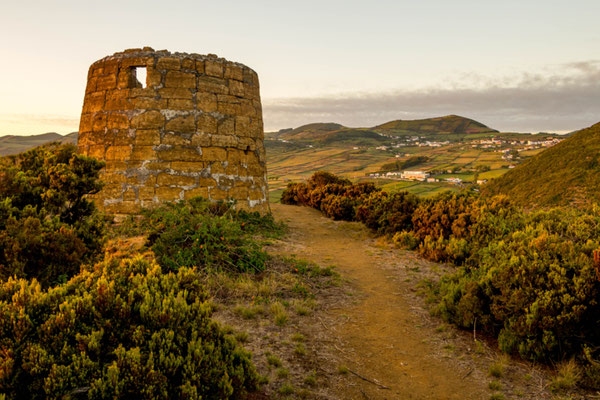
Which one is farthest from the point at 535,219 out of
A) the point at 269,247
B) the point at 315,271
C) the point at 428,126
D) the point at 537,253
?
the point at 428,126

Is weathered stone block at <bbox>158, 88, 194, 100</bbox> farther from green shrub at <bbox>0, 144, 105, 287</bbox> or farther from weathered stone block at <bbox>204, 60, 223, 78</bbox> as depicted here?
green shrub at <bbox>0, 144, 105, 287</bbox>

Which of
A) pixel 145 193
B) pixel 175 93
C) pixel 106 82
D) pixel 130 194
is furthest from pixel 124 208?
pixel 106 82

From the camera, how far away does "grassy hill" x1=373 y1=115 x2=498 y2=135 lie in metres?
109

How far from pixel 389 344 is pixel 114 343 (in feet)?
9.91

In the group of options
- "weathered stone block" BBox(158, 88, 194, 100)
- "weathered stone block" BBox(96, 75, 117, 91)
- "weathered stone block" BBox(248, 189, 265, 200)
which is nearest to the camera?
"weathered stone block" BBox(158, 88, 194, 100)

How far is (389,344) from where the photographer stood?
13.2 ft

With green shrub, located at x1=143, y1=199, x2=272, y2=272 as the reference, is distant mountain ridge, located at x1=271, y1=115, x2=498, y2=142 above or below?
above

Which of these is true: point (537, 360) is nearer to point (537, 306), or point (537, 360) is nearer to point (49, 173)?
point (537, 306)

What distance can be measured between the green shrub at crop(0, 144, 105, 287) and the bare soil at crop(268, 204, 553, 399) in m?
2.67

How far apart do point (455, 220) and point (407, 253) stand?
1360 mm

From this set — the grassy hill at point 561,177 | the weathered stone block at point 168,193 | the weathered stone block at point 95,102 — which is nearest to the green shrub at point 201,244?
the weathered stone block at point 168,193

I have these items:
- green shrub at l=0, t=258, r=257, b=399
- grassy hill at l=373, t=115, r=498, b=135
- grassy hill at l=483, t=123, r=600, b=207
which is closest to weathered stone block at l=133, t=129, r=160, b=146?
green shrub at l=0, t=258, r=257, b=399

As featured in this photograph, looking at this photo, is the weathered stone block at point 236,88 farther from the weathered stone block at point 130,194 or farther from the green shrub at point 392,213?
the green shrub at point 392,213

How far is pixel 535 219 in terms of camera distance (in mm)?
6309
